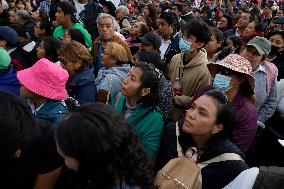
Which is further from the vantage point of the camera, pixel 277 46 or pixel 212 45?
pixel 212 45

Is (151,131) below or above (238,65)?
below

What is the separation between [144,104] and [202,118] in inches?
24.2

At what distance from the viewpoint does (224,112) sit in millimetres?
2482

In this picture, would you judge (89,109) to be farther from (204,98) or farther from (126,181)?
(204,98)

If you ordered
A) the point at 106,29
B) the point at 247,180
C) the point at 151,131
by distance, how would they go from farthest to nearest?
the point at 106,29 < the point at 151,131 < the point at 247,180

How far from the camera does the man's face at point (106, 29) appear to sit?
16.3 ft

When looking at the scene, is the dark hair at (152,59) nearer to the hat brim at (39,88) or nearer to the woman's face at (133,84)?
the woman's face at (133,84)

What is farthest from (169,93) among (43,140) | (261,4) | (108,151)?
(261,4)

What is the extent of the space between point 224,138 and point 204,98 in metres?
0.30

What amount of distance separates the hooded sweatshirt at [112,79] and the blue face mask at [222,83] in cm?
91

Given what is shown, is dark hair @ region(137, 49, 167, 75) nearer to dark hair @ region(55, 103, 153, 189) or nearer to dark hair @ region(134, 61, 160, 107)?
dark hair @ region(134, 61, 160, 107)

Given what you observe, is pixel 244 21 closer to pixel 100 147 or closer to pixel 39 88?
pixel 39 88

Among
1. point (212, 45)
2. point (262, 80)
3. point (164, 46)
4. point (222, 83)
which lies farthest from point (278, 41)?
point (222, 83)

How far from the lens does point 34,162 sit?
1.79 meters
